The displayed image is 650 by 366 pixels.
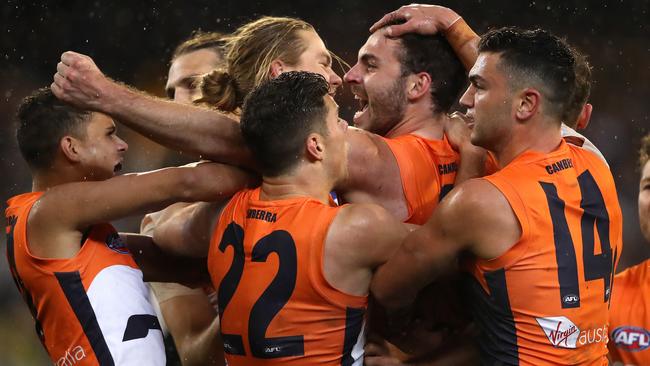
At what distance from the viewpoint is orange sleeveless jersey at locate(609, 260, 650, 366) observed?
193 inches

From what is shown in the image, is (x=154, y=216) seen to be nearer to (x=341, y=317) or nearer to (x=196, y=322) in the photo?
(x=196, y=322)

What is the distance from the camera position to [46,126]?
3.92 meters

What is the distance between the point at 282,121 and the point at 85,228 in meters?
0.94

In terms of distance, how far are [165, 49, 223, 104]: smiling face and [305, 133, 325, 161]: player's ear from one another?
7.99ft

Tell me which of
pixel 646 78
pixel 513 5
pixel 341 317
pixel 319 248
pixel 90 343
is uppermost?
pixel 319 248

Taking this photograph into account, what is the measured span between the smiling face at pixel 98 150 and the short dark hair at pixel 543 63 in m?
1.62

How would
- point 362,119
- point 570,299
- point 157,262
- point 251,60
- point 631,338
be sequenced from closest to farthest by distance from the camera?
point 570,299 < point 157,262 < point 362,119 < point 251,60 < point 631,338

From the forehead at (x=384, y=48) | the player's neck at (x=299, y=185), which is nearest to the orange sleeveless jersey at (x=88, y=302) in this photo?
the player's neck at (x=299, y=185)

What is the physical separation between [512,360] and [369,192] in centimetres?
90

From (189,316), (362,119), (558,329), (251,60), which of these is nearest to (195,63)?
(251,60)

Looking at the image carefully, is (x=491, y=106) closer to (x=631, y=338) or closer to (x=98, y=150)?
(x=98, y=150)

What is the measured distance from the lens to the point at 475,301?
3.71 metres

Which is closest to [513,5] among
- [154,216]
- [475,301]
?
[154,216]

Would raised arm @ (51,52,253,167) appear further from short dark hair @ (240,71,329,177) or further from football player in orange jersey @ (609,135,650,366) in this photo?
football player in orange jersey @ (609,135,650,366)
